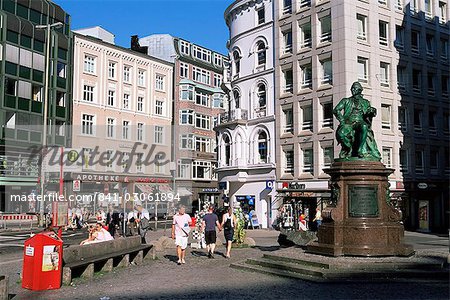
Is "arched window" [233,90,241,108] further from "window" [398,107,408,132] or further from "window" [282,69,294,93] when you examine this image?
"window" [398,107,408,132]

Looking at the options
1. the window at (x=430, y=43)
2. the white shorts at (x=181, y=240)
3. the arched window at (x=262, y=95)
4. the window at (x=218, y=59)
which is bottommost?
the white shorts at (x=181, y=240)

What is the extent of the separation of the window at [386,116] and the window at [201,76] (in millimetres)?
30378

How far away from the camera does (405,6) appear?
40031mm

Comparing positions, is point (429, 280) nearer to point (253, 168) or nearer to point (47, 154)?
point (253, 168)

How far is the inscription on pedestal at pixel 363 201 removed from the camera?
1375 cm

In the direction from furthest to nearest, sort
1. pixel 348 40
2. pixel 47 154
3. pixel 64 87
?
pixel 64 87
pixel 47 154
pixel 348 40

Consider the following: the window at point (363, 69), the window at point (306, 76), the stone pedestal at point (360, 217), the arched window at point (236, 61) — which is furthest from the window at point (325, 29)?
the stone pedestal at point (360, 217)

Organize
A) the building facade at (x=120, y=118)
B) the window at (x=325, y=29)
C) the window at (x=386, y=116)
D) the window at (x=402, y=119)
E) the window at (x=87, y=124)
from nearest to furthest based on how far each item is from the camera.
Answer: the window at (x=325, y=29) → the window at (x=386, y=116) → the window at (x=402, y=119) → the window at (x=87, y=124) → the building facade at (x=120, y=118)

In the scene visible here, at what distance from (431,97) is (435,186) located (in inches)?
278

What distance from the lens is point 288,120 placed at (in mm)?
39938

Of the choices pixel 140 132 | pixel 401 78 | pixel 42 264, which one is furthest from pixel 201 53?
pixel 42 264

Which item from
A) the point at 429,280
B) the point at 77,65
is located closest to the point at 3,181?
the point at 77,65

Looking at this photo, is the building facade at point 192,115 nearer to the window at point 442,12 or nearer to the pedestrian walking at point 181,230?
the window at point 442,12

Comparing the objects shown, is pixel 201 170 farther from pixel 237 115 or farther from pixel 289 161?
pixel 289 161
